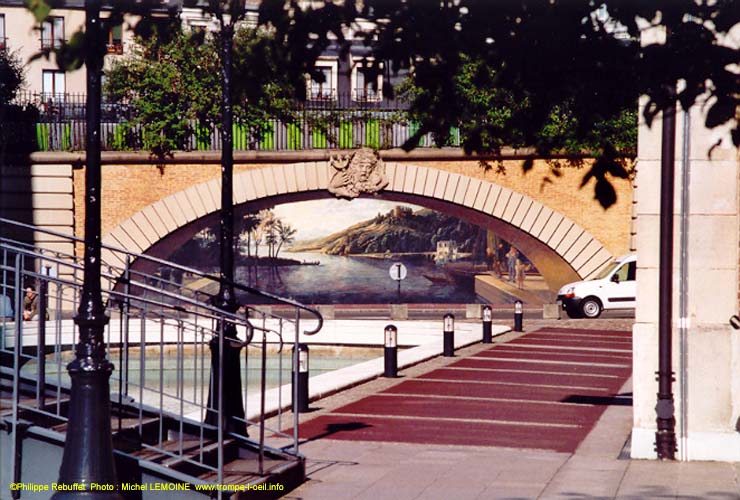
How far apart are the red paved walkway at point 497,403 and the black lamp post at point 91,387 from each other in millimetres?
6234

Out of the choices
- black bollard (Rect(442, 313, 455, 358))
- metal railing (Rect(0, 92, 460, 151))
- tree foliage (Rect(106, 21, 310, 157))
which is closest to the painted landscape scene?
metal railing (Rect(0, 92, 460, 151))

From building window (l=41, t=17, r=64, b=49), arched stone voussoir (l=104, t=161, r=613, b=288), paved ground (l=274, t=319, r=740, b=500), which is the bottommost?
paved ground (l=274, t=319, r=740, b=500)

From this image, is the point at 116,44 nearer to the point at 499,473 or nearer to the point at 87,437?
the point at 499,473

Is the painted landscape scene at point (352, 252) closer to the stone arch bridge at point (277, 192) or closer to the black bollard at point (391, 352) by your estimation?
the stone arch bridge at point (277, 192)

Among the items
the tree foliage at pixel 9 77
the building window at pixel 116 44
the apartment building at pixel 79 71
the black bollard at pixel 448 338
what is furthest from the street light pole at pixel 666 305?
the tree foliage at pixel 9 77

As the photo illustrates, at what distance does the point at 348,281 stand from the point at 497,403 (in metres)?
43.6

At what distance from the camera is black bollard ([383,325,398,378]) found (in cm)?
2153

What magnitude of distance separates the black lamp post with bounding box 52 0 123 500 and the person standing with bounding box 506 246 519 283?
2072 inches

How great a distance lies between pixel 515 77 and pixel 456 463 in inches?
236

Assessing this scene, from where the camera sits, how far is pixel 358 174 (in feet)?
154

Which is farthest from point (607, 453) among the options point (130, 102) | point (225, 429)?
point (130, 102)

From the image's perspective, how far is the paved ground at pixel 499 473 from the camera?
1122 cm

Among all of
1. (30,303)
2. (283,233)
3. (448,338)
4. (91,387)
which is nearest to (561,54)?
(91,387)

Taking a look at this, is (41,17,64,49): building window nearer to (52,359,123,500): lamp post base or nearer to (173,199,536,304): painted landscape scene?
(52,359,123,500): lamp post base
